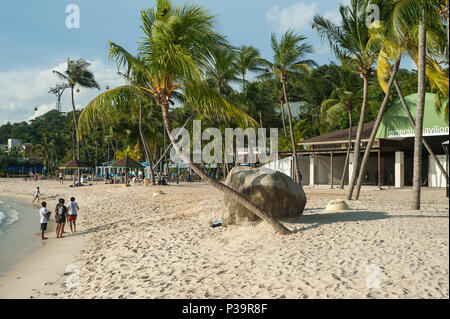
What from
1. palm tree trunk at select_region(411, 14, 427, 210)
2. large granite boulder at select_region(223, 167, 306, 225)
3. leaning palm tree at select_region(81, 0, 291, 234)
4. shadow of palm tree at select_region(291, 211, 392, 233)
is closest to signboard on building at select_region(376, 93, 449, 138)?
palm tree trunk at select_region(411, 14, 427, 210)

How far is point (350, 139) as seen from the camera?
82.9ft

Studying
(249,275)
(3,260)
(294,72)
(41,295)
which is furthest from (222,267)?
(294,72)

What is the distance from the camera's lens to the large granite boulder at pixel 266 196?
8.57 metres

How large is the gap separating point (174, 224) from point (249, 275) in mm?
6193

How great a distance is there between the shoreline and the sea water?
0.23 m

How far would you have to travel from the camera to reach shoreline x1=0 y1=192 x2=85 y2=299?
713cm

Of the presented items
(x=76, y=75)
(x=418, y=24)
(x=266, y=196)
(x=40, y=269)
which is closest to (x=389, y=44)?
(x=418, y=24)

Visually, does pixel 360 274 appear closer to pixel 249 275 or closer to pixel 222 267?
pixel 249 275

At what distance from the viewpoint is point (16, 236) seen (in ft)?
44.4

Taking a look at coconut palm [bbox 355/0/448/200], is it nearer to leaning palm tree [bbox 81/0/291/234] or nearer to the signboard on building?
leaning palm tree [bbox 81/0/291/234]

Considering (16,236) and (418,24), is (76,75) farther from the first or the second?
(418,24)

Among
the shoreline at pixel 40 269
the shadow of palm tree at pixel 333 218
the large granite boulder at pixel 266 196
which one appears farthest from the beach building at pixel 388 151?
the shoreline at pixel 40 269

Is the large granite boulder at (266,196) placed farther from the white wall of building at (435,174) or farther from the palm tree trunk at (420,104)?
the white wall of building at (435,174)
